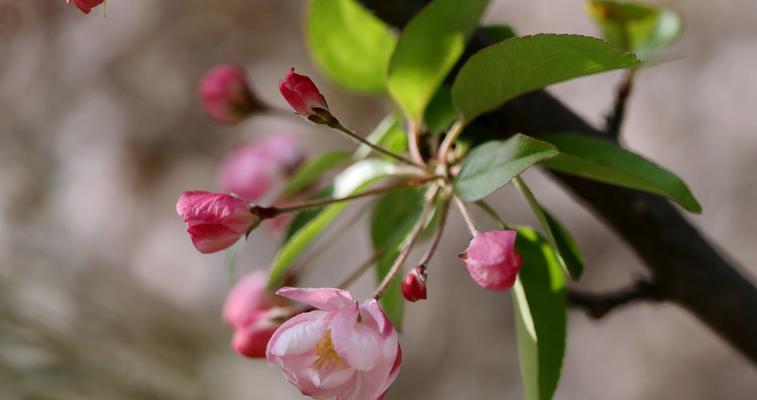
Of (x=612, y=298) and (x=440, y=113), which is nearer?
(x=440, y=113)

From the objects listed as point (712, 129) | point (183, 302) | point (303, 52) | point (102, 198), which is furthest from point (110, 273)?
point (712, 129)

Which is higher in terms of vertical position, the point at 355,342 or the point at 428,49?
the point at 428,49

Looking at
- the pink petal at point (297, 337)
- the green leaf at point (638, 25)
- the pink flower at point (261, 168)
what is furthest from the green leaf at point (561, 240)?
the pink flower at point (261, 168)

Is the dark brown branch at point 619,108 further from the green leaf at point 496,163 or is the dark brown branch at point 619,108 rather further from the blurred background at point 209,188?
the blurred background at point 209,188

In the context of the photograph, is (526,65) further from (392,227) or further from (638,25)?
(638,25)

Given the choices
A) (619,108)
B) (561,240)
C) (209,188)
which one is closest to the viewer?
(561,240)

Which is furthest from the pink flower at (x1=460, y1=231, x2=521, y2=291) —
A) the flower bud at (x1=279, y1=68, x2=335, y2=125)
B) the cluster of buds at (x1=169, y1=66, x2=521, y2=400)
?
the flower bud at (x1=279, y1=68, x2=335, y2=125)

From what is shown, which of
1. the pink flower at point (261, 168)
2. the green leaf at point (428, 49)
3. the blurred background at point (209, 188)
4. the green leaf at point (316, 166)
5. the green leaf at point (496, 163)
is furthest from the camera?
the blurred background at point (209, 188)

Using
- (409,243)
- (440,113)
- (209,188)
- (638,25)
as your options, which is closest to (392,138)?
(440,113)
